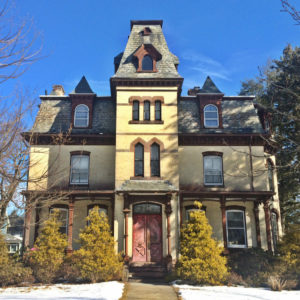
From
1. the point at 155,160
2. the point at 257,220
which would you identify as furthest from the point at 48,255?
the point at 257,220

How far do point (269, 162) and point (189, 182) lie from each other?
5.96m

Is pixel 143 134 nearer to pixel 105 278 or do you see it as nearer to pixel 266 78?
pixel 105 278

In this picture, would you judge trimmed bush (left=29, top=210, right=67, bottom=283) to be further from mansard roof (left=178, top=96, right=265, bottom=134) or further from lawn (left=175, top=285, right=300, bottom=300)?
mansard roof (left=178, top=96, right=265, bottom=134)

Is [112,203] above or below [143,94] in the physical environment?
A: below

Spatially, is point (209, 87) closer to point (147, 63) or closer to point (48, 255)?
point (147, 63)

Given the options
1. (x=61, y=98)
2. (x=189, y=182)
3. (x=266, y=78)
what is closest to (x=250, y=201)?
(x=189, y=182)

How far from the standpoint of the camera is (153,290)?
13438 mm

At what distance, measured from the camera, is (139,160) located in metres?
19.2

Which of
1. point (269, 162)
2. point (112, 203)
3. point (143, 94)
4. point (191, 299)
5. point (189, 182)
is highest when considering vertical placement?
point (143, 94)

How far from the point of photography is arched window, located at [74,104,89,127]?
2114cm

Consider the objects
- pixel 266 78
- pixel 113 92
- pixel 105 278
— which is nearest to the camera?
pixel 266 78

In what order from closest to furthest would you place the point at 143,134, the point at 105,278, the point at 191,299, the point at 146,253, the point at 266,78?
the point at 266,78
the point at 191,299
the point at 105,278
the point at 146,253
the point at 143,134

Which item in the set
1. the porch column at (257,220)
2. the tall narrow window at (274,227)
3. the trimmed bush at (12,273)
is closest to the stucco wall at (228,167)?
the porch column at (257,220)

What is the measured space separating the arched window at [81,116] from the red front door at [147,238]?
6.65 meters
